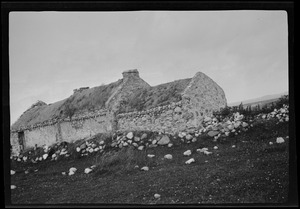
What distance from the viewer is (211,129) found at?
26.9 ft

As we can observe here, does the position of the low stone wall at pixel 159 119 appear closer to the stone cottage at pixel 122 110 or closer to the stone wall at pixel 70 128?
the stone cottage at pixel 122 110

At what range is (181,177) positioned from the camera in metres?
7.88

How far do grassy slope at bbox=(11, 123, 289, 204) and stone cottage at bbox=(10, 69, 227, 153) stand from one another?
55 centimetres

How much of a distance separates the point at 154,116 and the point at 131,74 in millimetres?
1057

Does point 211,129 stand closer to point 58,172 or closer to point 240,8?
point 240,8

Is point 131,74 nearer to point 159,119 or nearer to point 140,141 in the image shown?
point 159,119

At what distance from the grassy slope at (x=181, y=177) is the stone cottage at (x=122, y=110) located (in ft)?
1.79

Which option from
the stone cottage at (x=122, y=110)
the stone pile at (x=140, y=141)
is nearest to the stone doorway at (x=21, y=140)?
the stone cottage at (x=122, y=110)

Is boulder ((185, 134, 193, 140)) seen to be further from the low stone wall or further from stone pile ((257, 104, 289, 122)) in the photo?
stone pile ((257, 104, 289, 122))

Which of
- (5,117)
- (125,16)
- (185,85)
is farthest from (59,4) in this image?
(185,85)

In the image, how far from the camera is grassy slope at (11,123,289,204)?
7719 millimetres

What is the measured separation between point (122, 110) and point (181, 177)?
6.28 feet

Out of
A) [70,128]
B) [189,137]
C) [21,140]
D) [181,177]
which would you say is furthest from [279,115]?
[21,140]

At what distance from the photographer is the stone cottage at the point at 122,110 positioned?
322 inches
